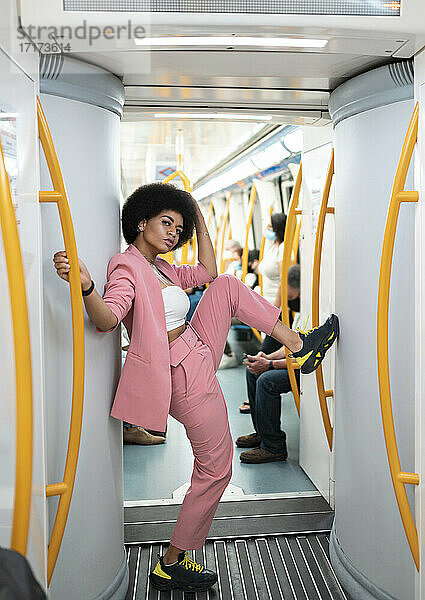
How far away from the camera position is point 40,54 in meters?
2.43

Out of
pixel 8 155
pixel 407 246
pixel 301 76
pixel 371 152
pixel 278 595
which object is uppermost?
pixel 301 76

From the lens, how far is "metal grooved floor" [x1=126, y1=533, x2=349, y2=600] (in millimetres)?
3107

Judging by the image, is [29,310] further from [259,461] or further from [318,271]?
[259,461]

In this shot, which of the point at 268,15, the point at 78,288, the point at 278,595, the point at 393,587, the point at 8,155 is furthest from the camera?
the point at 278,595

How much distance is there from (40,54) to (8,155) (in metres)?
0.71

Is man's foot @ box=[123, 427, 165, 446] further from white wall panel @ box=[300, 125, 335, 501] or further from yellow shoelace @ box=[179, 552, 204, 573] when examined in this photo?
yellow shoelace @ box=[179, 552, 204, 573]

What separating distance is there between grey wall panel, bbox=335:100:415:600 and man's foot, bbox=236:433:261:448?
1.99 m

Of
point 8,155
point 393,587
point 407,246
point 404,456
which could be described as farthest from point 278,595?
point 8,155

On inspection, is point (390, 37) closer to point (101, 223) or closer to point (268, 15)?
point (268, 15)

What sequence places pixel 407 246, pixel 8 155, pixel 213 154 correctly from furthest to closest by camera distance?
pixel 213 154 → pixel 407 246 → pixel 8 155

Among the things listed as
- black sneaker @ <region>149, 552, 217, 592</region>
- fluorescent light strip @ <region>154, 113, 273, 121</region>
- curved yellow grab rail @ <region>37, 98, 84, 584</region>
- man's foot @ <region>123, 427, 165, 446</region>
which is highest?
fluorescent light strip @ <region>154, 113, 273, 121</region>

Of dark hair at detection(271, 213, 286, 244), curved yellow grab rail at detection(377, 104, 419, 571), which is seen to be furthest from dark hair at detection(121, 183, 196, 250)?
dark hair at detection(271, 213, 286, 244)

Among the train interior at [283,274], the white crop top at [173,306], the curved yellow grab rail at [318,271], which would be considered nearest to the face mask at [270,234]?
the train interior at [283,274]

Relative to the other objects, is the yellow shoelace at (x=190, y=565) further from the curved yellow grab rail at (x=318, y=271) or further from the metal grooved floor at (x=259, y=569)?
the curved yellow grab rail at (x=318, y=271)
